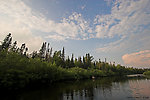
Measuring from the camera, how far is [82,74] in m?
86.7

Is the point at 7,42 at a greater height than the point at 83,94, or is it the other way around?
the point at 7,42

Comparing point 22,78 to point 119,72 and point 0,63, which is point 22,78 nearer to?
point 0,63

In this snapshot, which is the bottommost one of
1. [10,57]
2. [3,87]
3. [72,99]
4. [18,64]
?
[72,99]

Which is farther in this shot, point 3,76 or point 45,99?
point 3,76

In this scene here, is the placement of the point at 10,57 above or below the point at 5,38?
below

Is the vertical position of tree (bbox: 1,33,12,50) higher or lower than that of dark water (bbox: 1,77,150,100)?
higher

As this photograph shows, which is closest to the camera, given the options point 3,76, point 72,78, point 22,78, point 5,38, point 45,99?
point 45,99

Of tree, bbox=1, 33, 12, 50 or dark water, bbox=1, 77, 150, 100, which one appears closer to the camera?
dark water, bbox=1, 77, 150, 100

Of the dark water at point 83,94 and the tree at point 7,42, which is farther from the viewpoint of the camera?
the tree at point 7,42

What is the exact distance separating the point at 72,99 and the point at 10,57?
24609mm

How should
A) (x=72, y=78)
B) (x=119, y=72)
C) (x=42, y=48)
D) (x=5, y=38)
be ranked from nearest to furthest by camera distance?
1. (x=72, y=78)
2. (x=5, y=38)
3. (x=42, y=48)
4. (x=119, y=72)

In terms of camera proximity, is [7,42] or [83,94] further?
[7,42]

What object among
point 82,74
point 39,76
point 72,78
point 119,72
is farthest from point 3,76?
point 119,72

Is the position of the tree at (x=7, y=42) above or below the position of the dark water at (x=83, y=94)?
above
